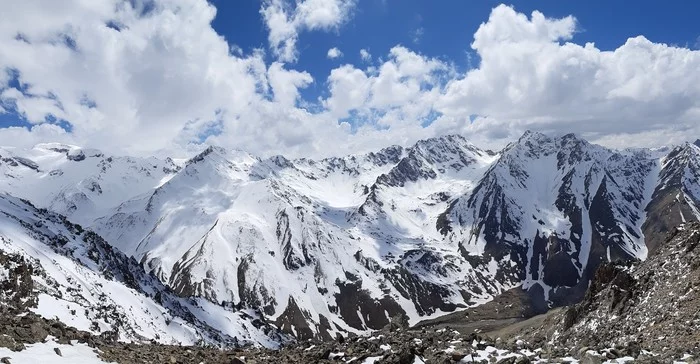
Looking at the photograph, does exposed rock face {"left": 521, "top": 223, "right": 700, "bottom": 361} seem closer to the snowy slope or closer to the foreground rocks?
the foreground rocks

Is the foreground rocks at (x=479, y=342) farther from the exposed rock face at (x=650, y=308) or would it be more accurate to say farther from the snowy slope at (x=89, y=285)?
the snowy slope at (x=89, y=285)

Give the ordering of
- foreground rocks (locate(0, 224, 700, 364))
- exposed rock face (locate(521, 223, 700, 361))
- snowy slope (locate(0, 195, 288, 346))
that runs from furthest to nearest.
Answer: snowy slope (locate(0, 195, 288, 346)) < exposed rock face (locate(521, 223, 700, 361)) < foreground rocks (locate(0, 224, 700, 364))

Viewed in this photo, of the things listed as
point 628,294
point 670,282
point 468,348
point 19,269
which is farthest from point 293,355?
point 19,269

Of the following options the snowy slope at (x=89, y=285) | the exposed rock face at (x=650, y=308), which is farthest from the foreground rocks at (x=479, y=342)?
the snowy slope at (x=89, y=285)

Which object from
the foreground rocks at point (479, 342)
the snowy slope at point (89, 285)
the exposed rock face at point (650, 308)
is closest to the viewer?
the foreground rocks at point (479, 342)

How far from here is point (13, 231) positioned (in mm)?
95938

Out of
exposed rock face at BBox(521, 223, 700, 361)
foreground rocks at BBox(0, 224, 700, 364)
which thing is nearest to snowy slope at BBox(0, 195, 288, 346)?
foreground rocks at BBox(0, 224, 700, 364)

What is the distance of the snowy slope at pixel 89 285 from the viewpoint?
68188mm

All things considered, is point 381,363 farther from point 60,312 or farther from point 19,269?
point 19,269

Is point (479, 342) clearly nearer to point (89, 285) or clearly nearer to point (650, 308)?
point (650, 308)

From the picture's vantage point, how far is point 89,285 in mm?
88562

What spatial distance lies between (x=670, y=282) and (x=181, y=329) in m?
92.9

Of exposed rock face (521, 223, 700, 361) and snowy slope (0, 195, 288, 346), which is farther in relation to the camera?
snowy slope (0, 195, 288, 346)

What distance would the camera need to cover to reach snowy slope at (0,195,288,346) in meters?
68.2
